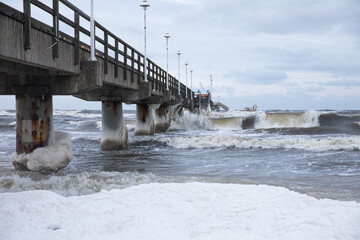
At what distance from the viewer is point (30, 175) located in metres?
12.4

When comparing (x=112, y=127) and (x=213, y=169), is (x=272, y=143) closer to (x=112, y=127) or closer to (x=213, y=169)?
(x=112, y=127)

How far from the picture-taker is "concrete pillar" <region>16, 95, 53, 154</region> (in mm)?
13352

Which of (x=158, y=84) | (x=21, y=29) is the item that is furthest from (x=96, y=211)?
(x=158, y=84)

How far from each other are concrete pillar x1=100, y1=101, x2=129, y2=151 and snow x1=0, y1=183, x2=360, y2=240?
14.8 metres

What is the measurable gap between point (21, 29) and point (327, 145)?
19.9 m

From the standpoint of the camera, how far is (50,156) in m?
13.4

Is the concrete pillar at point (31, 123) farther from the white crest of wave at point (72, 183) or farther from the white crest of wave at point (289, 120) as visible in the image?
the white crest of wave at point (289, 120)

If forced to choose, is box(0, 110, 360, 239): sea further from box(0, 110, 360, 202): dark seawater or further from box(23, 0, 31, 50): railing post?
box(23, 0, 31, 50): railing post

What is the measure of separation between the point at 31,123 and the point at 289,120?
45588 mm

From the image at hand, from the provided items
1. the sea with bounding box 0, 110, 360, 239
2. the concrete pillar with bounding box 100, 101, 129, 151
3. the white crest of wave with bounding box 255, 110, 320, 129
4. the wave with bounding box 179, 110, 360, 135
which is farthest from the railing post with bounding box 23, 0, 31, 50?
the white crest of wave with bounding box 255, 110, 320, 129

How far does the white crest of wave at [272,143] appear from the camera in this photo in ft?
79.7

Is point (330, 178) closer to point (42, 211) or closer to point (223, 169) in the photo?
point (223, 169)

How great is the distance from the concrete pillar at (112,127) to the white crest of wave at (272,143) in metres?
4.62

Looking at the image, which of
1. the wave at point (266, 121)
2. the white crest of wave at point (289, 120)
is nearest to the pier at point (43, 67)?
the wave at point (266, 121)
